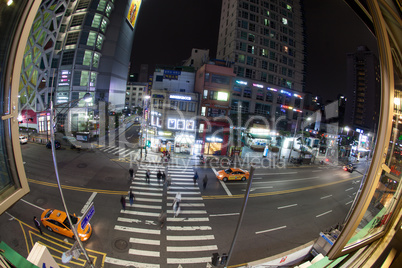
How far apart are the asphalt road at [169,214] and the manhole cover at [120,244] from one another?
2.1 inches

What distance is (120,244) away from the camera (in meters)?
8.24

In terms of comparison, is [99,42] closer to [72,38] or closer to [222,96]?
[72,38]

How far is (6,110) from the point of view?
136 cm

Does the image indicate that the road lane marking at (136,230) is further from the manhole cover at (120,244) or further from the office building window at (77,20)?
the office building window at (77,20)

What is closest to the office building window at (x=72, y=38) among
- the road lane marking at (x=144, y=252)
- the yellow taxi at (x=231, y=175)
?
the road lane marking at (x=144, y=252)

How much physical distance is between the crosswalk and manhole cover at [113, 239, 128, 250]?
28cm

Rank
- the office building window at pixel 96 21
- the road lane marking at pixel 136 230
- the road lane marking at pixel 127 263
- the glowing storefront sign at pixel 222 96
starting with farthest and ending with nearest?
the glowing storefront sign at pixel 222 96
the office building window at pixel 96 21
the road lane marking at pixel 136 230
the road lane marking at pixel 127 263

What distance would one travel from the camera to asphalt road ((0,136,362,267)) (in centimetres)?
798

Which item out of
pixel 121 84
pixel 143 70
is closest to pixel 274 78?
pixel 121 84

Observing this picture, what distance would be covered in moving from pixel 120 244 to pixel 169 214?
3615mm

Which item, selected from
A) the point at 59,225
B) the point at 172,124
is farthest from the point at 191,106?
the point at 59,225

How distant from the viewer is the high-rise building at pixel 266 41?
33.4m

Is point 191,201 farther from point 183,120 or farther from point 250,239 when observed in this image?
point 183,120

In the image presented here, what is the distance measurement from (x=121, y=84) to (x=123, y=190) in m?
16.1
